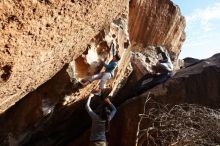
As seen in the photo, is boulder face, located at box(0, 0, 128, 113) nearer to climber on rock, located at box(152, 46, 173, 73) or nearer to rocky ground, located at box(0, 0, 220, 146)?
rocky ground, located at box(0, 0, 220, 146)

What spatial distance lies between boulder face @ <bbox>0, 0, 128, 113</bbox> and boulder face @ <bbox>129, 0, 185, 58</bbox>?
3211 mm

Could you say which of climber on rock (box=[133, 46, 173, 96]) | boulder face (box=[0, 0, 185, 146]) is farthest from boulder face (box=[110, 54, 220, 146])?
climber on rock (box=[133, 46, 173, 96])

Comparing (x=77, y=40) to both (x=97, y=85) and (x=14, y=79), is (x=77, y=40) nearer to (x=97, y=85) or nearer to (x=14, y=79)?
(x=14, y=79)

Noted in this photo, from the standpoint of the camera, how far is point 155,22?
13203mm

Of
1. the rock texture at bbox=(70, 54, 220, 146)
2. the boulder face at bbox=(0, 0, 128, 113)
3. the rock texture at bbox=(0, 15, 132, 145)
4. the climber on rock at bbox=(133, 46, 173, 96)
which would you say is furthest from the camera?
the climber on rock at bbox=(133, 46, 173, 96)

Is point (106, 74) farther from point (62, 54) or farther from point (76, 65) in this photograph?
point (62, 54)

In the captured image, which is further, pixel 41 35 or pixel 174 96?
pixel 174 96

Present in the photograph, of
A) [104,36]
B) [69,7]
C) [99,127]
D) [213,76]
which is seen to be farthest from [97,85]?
[69,7]

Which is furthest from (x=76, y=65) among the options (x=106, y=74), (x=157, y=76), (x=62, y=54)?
(x=157, y=76)

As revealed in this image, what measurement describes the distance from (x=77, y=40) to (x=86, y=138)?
533 centimetres

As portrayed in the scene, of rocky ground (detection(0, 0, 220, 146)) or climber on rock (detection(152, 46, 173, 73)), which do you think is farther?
climber on rock (detection(152, 46, 173, 73))

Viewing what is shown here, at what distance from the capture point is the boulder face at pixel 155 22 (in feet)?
41.0

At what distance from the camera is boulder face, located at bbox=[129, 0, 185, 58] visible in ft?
41.0

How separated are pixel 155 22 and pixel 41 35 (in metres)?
7.42
